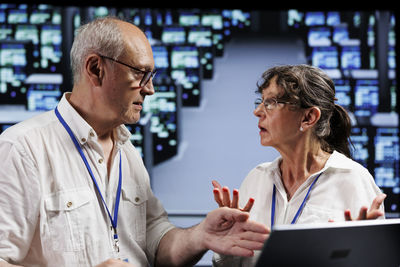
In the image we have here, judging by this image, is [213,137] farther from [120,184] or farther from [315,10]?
[120,184]

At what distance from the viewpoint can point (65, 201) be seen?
70.6 inches

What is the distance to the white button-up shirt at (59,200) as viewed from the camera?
1.71 metres

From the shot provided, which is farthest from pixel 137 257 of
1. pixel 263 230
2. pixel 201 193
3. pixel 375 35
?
pixel 375 35

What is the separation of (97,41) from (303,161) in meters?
1.00

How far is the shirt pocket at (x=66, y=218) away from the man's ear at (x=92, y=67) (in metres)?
0.44

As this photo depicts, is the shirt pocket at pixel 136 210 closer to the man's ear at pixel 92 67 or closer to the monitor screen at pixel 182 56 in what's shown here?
the man's ear at pixel 92 67

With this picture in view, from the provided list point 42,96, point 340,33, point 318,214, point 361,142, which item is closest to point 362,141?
point 361,142

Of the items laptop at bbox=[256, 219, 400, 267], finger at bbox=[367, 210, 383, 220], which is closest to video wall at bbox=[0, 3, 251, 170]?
finger at bbox=[367, 210, 383, 220]

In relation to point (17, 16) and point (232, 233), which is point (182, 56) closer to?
point (17, 16)

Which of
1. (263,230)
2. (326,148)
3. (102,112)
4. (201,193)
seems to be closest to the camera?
(263,230)

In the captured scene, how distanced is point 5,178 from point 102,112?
1.45ft

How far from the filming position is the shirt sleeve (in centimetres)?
168

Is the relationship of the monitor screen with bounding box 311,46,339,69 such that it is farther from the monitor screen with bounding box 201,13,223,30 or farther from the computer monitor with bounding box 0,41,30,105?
the computer monitor with bounding box 0,41,30,105

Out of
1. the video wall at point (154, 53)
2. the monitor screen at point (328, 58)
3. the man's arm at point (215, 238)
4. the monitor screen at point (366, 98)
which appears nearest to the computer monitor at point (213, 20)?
the video wall at point (154, 53)
